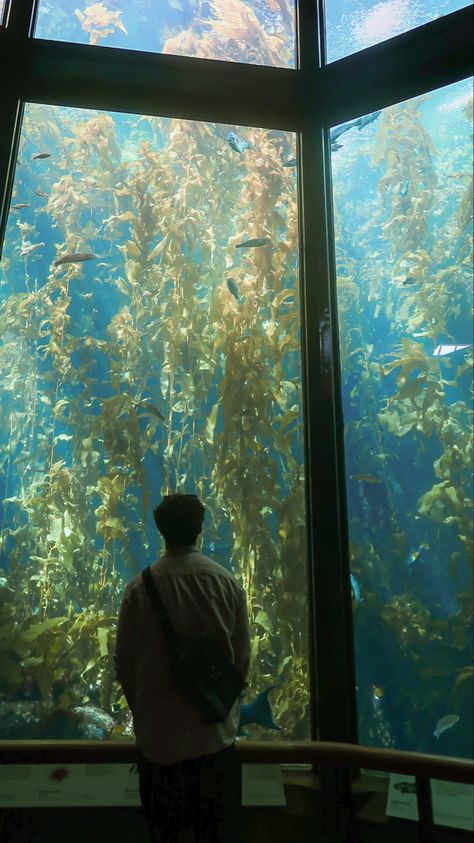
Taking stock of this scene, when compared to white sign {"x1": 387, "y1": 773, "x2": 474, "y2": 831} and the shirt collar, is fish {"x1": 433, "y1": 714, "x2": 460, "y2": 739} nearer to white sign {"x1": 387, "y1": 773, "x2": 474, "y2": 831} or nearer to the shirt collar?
white sign {"x1": 387, "y1": 773, "x2": 474, "y2": 831}

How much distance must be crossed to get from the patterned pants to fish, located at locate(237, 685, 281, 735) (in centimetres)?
56

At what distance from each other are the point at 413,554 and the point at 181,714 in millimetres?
993

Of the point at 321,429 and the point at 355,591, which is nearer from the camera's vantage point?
the point at 355,591

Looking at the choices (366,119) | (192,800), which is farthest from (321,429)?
(366,119)

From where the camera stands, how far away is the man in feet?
4.21

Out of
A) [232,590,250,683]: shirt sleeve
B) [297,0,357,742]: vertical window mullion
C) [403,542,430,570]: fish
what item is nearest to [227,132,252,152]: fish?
[297,0,357,742]: vertical window mullion

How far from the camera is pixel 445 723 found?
5.76 feet

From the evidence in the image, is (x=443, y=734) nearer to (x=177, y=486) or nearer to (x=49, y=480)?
(x=177, y=486)

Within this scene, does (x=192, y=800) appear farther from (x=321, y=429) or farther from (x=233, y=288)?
(x=233, y=288)

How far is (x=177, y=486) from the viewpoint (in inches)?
83.7

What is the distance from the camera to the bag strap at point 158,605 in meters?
1.32

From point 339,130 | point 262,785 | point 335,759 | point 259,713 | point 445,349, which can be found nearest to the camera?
point 335,759

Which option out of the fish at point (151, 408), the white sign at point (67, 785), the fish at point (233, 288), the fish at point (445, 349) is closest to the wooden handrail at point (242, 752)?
the white sign at point (67, 785)

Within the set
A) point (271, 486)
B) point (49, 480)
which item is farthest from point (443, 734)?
point (49, 480)
